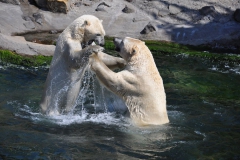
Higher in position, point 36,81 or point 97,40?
point 97,40

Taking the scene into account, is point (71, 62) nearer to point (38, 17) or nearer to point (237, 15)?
point (38, 17)

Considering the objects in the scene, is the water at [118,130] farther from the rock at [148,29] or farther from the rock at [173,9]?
the rock at [173,9]

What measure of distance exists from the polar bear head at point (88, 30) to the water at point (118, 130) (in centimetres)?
126

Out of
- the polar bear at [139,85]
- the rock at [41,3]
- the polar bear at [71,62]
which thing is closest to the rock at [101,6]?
the rock at [41,3]

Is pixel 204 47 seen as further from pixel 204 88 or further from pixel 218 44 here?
pixel 204 88

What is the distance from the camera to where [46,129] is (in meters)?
6.79

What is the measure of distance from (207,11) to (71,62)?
9727 mm

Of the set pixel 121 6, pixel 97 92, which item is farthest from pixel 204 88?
pixel 121 6

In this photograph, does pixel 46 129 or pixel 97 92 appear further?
pixel 97 92

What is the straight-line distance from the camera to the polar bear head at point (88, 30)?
681 centimetres

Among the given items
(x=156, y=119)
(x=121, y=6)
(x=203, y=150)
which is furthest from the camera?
(x=121, y=6)

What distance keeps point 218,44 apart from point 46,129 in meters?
Answer: 8.47

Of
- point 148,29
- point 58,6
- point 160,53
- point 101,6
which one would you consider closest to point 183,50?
point 160,53

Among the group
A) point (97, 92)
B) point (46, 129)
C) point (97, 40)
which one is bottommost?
point (46, 129)
